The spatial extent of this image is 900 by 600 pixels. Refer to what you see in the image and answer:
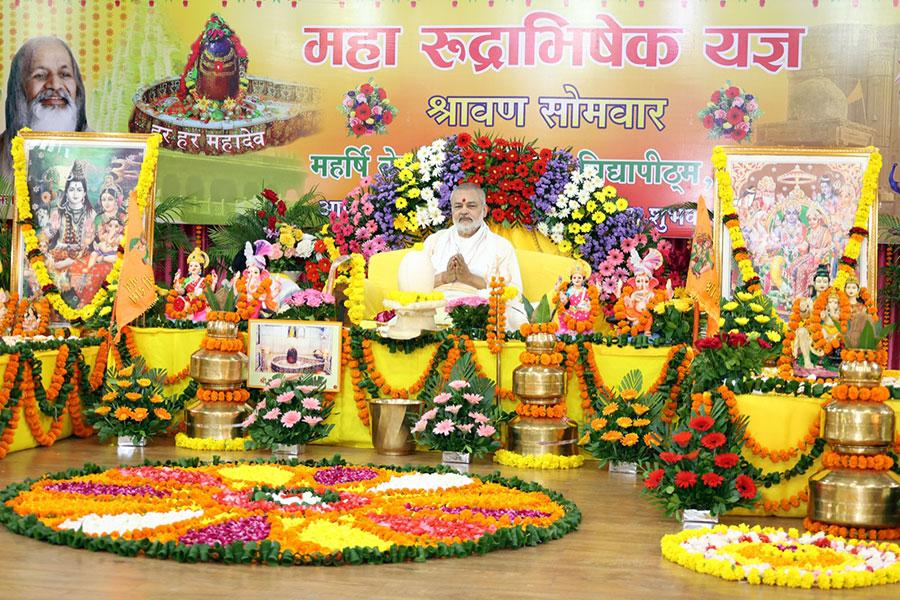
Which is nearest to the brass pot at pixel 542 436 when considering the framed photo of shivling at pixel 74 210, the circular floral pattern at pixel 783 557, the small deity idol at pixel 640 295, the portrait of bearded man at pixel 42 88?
the small deity idol at pixel 640 295

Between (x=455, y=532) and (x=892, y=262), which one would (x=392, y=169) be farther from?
(x=455, y=532)

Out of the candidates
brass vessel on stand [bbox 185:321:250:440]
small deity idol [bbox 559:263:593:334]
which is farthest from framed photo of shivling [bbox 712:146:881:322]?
brass vessel on stand [bbox 185:321:250:440]

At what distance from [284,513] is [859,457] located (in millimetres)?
2676

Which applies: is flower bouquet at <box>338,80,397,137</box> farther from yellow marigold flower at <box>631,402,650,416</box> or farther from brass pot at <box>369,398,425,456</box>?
yellow marigold flower at <box>631,402,650,416</box>

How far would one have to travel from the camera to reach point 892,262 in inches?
470

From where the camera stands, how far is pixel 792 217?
9.71 m

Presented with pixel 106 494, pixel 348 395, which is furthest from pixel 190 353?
pixel 106 494

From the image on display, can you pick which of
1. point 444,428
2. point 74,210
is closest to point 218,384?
point 444,428

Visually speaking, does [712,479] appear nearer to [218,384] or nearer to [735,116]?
[218,384]

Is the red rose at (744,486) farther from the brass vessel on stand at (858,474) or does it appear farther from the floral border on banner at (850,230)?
the floral border on banner at (850,230)

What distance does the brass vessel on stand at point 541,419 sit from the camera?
8.25 metres

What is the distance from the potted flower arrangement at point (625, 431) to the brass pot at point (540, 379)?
0.31 metres

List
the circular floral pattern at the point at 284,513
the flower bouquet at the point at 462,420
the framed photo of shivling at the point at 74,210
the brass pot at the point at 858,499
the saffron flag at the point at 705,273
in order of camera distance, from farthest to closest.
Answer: the framed photo of shivling at the point at 74,210, the flower bouquet at the point at 462,420, the saffron flag at the point at 705,273, the brass pot at the point at 858,499, the circular floral pattern at the point at 284,513

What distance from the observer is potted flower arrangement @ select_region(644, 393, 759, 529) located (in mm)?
6418
